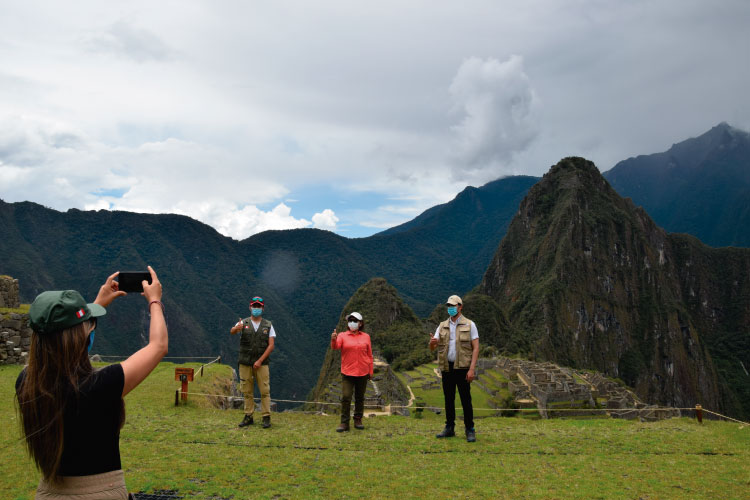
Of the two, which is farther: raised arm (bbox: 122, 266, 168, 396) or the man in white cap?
the man in white cap

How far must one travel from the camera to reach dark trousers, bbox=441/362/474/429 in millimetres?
8398

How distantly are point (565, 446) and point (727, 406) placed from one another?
576 feet

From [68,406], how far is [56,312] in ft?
1.79

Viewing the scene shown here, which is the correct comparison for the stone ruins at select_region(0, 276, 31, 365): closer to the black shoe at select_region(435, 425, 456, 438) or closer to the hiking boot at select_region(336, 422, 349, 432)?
the hiking boot at select_region(336, 422, 349, 432)

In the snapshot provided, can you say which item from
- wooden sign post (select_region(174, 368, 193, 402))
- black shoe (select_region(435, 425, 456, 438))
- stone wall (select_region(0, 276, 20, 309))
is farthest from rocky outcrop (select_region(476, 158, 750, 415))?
black shoe (select_region(435, 425, 456, 438))

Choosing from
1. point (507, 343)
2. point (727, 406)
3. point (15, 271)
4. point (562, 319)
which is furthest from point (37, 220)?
point (727, 406)

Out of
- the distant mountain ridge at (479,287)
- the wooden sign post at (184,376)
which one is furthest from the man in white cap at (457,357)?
the distant mountain ridge at (479,287)

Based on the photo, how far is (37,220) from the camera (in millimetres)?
131500

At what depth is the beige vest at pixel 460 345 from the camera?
8461 millimetres

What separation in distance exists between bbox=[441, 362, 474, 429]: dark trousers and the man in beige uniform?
3.85 meters

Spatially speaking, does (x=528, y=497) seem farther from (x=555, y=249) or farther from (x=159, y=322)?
(x=555, y=249)

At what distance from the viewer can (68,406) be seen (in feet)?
8.57

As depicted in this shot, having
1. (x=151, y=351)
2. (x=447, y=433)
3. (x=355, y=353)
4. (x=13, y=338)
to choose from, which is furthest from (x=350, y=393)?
(x=13, y=338)

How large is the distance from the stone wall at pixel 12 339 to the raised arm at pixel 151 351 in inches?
706
